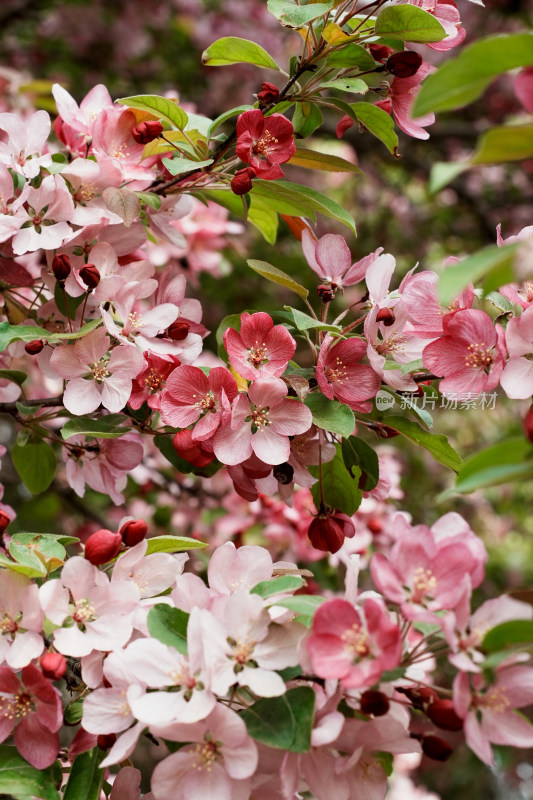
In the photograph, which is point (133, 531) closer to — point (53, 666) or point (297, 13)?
point (53, 666)

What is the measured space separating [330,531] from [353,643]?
0.33m

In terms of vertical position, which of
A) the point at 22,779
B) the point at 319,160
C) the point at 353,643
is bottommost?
the point at 22,779

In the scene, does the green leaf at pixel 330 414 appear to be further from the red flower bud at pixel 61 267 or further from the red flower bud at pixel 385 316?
the red flower bud at pixel 61 267

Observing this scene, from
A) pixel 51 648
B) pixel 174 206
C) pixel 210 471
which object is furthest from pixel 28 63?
pixel 51 648

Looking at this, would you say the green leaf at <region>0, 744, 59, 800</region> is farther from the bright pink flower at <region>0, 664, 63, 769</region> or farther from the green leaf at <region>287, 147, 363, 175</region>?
the green leaf at <region>287, 147, 363, 175</region>

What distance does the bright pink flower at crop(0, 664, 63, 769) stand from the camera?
2.60 ft

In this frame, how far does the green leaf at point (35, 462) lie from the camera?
4.06 ft

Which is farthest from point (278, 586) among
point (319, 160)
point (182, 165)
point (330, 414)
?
point (319, 160)

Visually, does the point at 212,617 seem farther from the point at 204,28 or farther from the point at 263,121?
the point at 204,28

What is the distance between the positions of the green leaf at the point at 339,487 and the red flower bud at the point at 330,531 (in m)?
0.02

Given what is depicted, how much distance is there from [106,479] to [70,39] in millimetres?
3025

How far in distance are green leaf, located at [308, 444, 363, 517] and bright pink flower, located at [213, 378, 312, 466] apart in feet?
0.49

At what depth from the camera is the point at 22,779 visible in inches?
30.6

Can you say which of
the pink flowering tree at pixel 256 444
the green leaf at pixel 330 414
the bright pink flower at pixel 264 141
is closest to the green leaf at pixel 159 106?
the pink flowering tree at pixel 256 444
